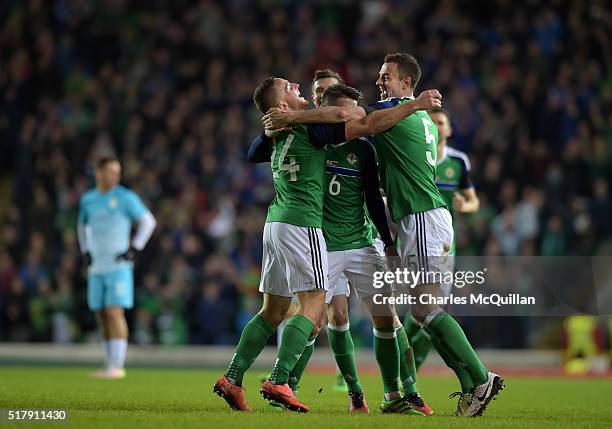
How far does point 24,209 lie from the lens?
62.9 ft

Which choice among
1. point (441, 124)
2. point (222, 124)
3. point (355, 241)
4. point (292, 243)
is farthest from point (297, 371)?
point (222, 124)

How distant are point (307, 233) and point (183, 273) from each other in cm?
1011

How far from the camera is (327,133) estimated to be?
7.34 m

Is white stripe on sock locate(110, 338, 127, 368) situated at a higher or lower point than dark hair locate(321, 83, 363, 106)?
lower

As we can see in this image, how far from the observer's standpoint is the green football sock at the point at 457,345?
7266 millimetres

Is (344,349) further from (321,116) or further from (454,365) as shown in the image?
(321,116)

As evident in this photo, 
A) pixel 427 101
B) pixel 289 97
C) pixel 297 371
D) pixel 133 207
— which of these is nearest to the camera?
pixel 427 101

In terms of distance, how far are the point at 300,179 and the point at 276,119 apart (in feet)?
1.45

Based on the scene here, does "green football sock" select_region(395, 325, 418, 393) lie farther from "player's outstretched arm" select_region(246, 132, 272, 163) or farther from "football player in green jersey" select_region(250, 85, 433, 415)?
"player's outstretched arm" select_region(246, 132, 272, 163)

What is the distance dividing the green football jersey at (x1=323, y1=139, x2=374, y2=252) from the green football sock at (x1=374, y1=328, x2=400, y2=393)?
658 mm

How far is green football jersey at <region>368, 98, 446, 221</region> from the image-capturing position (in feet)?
25.0

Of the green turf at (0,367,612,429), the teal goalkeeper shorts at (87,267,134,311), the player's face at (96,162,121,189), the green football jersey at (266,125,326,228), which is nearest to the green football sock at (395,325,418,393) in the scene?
the green turf at (0,367,612,429)

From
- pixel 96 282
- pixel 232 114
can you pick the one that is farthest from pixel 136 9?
pixel 96 282

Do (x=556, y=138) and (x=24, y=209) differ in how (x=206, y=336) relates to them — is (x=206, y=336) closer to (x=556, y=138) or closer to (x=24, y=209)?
(x=24, y=209)
